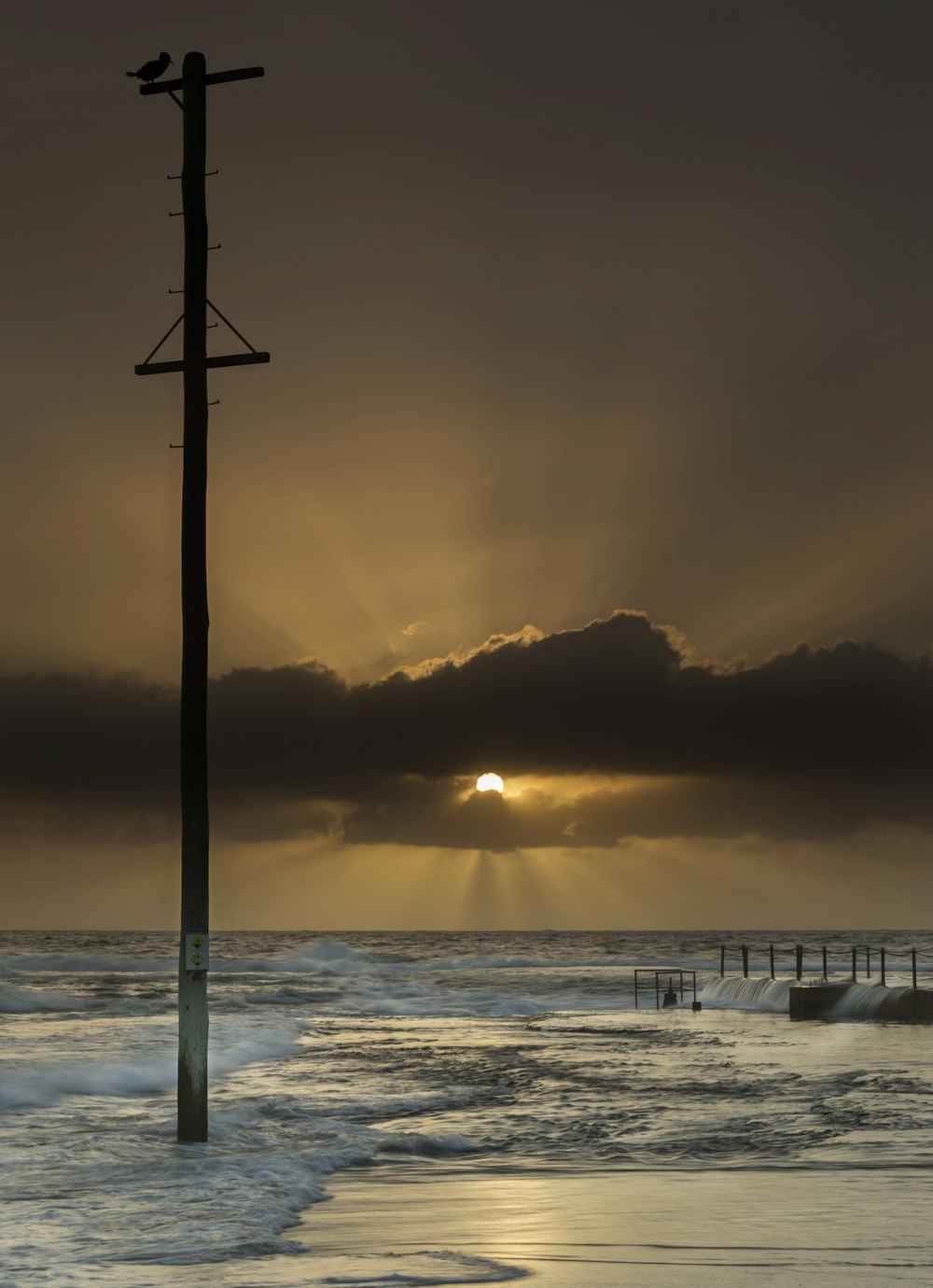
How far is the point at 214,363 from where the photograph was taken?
12859 millimetres

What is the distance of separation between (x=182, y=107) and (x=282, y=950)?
128m

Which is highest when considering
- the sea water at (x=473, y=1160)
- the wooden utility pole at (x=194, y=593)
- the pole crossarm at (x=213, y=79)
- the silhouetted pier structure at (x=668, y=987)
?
the pole crossarm at (x=213, y=79)

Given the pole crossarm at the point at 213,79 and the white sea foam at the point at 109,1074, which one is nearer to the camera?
the pole crossarm at the point at 213,79

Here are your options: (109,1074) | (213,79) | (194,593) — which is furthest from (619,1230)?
(109,1074)

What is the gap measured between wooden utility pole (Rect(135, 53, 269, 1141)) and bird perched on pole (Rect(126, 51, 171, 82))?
98 millimetres

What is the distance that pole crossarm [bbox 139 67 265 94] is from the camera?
12844 mm

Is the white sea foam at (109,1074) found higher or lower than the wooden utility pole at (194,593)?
lower

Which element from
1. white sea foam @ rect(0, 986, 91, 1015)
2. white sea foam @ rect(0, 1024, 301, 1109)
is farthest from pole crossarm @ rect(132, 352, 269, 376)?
white sea foam @ rect(0, 986, 91, 1015)

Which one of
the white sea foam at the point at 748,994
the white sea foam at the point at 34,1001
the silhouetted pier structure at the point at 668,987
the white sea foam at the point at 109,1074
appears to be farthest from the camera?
the silhouetted pier structure at the point at 668,987

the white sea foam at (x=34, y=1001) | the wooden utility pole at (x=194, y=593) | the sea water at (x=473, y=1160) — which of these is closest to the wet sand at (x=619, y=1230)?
the sea water at (x=473, y=1160)

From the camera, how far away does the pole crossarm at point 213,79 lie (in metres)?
12.8

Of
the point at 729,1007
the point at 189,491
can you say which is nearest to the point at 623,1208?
the point at 189,491

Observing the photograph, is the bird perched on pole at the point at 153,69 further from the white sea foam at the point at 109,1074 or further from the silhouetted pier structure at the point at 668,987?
the silhouetted pier structure at the point at 668,987

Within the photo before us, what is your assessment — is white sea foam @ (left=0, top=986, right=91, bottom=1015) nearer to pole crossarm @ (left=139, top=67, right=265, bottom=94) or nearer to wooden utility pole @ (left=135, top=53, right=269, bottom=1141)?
wooden utility pole @ (left=135, top=53, right=269, bottom=1141)
